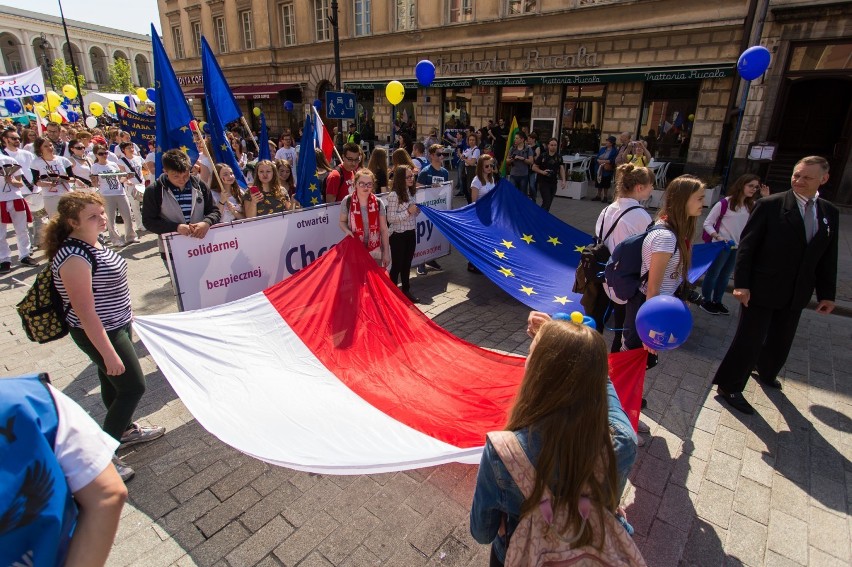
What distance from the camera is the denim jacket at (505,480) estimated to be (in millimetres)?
1396

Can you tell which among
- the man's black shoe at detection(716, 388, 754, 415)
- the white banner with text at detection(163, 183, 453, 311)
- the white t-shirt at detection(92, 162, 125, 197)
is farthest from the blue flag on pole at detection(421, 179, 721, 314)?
the white t-shirt at detection(92, 162, 125, 197)

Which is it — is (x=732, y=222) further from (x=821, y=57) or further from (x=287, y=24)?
(x=287, y=24)

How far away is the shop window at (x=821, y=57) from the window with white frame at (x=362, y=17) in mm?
17125

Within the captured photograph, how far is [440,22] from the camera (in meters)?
18.7

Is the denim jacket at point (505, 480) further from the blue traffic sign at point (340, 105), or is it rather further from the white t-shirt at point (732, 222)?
the blue traffic sign at point (340, 105)

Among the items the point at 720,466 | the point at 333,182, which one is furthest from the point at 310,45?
the point at 720,466

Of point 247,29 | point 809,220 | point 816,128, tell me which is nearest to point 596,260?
point 809,220

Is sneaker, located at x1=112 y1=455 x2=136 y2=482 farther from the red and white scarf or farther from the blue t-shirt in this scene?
the blue t-shirt

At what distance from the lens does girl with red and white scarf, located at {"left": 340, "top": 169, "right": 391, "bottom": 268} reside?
5.13 meters

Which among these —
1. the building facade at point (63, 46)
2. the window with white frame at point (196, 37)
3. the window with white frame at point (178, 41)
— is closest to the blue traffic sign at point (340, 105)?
the window with white frame at point (196, 37)

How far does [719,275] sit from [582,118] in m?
12.1

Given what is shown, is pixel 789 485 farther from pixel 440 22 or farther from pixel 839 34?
pixel 440 22

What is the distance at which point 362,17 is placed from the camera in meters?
22.0

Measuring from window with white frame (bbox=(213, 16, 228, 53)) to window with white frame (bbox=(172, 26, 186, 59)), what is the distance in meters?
5.33
